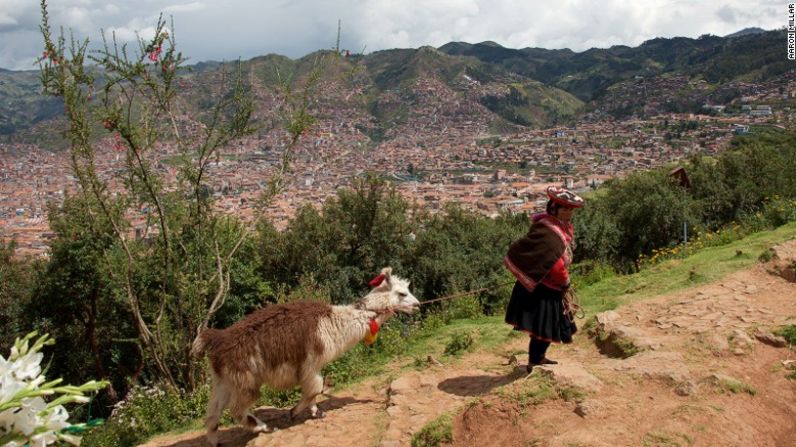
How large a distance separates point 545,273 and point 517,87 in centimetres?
15797

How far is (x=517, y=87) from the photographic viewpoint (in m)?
154

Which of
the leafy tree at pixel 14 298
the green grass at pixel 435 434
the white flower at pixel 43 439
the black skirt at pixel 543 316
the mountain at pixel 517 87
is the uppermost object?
the mountain at pixel 517 87

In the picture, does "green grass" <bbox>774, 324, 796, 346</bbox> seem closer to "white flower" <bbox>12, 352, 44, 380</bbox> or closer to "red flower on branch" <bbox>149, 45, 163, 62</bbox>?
"white flower" <bbox>12, 352, 44, 380</bbox>

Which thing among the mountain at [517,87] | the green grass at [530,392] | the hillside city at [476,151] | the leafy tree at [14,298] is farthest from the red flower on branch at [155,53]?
the mountain at [517,87]

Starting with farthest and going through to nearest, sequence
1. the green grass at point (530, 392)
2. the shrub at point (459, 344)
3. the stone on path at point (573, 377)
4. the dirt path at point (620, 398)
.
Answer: the shrub at point (459, 344) → the stone on path at point (573, 377) → the green grass at point (530, 392) → the dirt path at point (620, 398)

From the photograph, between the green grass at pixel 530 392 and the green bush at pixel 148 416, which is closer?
the green grass at pixel 530 392

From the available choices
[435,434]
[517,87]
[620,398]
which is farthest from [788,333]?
[517,87]

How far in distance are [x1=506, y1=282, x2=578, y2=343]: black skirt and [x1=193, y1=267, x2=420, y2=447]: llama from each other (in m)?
1.49

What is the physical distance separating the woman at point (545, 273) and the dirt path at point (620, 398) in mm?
384

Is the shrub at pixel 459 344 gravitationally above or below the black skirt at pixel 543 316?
below

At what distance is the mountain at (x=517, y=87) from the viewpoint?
3802 inches

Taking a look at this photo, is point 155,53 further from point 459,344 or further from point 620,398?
point 620,398

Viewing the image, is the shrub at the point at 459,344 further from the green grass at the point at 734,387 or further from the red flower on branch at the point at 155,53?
the red flower on branch at the point at 155,53

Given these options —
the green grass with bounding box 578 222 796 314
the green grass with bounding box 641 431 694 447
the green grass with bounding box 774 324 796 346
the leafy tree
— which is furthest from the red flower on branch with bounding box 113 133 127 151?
the leafy tree
